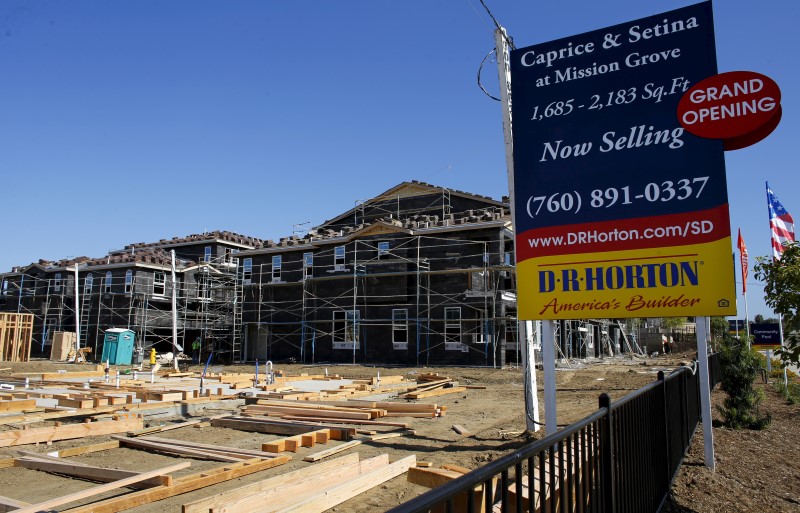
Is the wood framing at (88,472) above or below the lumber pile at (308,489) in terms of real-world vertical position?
below

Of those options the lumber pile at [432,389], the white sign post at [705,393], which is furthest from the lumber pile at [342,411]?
the white sign post at [705,393]

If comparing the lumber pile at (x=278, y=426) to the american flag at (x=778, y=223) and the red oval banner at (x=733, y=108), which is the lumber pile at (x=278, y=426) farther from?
the american flag at (x=778, y=223)

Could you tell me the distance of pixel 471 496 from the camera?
2297 mm

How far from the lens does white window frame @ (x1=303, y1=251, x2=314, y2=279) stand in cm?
4156

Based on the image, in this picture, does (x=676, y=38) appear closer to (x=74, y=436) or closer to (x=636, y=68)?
(x=636, y=68)

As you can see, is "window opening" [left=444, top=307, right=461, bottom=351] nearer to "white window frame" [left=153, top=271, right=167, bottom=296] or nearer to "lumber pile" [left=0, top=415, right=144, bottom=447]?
"lumber pile" [left=0, top=415, right=144, bottom=447]

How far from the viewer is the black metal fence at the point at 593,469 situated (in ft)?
8.25

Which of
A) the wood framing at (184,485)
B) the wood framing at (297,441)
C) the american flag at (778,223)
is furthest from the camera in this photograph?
the american flag at (778,223)

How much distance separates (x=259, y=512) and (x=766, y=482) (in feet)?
22.2

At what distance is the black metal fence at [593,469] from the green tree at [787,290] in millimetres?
1435

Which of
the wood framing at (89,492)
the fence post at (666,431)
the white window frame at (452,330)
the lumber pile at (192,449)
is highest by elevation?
the white window frame at (452,330)

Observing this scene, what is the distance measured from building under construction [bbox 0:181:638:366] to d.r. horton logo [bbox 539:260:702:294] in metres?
23.2

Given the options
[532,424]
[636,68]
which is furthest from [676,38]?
[532,424]

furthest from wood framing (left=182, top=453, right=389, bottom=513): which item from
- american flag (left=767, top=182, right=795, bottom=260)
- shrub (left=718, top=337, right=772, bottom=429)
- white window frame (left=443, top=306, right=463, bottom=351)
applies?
white window frame (left=443, top=306, right=463, bottom=351)
